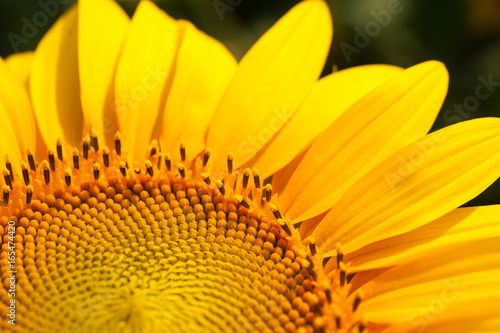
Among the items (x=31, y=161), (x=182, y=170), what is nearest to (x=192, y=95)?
(x=182, y=170)

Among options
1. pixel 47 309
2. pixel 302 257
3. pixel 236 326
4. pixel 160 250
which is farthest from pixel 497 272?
pixel 47 309

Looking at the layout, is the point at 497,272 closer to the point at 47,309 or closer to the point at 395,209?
the point at 395,209

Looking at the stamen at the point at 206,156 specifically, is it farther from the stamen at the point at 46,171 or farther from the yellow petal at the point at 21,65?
Result: the yellow petal at the point at 21,65

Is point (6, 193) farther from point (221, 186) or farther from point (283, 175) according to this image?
point (283, 175)
